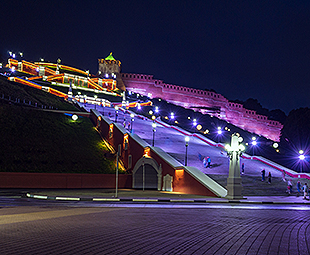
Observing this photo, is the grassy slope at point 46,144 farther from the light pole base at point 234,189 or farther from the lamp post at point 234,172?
the light pole base at point 234,189

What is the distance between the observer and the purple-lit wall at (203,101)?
8744cm

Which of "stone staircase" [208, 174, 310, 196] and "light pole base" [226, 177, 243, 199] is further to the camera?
"stone staircase" [208, 174, 310, 196]

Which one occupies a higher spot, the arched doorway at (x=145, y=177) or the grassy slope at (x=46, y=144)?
the grassy slope at (x=46, y=144)

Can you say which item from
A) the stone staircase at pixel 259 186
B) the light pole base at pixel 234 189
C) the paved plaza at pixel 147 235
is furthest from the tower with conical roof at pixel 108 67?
the paved plaza at pixel 147 235

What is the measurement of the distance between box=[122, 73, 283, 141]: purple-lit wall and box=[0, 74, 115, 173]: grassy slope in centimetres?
5106

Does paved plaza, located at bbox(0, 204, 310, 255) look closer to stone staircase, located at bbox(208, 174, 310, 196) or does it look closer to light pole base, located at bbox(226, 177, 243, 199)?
light pole base, located at bbox(226, 177, 243, 199)

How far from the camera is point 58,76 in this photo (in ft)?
252

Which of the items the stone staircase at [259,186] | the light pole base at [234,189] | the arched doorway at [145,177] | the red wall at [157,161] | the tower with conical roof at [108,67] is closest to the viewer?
the light pole base at [234,189]

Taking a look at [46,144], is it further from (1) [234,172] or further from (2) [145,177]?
(1) [234,172]

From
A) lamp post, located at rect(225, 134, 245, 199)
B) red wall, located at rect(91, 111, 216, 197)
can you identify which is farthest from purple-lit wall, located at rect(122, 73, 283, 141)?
lamp post, located at rect(225, 134, 245, 199)

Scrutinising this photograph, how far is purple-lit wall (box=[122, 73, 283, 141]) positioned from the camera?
8744 centimetres

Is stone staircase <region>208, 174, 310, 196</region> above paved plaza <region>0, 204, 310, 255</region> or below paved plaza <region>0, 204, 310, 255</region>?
above

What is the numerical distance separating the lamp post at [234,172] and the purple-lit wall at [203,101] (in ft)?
227

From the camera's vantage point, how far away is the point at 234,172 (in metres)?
17.9
